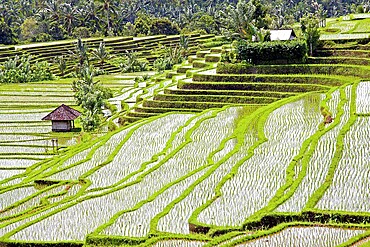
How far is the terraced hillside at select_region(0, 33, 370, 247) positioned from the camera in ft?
40.7

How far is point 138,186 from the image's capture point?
15836 millimetres

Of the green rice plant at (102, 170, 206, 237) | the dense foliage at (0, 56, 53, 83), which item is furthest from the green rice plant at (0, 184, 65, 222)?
the dense foliage at (0, 56, 53, 83)

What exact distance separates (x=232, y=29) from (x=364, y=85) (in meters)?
12.1

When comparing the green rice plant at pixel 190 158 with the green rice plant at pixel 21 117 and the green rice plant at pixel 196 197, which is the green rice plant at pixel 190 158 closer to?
the green rice plant at pixel 196 197

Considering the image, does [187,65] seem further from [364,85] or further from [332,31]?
[364,85]

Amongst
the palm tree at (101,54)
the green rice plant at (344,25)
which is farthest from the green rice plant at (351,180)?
the palm tree at (101,54)

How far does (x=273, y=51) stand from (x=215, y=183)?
1407 cm

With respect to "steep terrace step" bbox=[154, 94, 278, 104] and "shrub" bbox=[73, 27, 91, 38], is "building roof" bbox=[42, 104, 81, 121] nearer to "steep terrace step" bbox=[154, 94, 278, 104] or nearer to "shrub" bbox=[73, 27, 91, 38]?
"steep terrace step" bbox=[154, 94, 278, 104]

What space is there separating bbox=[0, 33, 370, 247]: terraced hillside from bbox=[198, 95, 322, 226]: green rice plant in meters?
0.02

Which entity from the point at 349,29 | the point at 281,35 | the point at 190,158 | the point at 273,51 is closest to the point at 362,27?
the point at 349,29

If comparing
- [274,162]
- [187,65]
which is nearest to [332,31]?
[187,65]

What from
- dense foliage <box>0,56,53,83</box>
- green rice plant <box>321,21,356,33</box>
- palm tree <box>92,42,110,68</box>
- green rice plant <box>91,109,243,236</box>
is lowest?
dense foliage <box>0,56,53,83</box>

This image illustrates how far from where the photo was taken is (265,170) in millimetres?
15133

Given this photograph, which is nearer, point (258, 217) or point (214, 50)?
point (258, 217)
